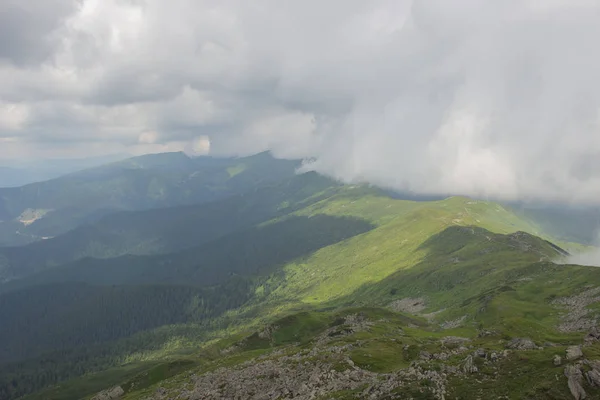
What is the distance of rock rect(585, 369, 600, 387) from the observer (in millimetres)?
49219

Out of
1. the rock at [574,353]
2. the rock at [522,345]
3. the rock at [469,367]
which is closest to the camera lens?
the rock at [574,353]

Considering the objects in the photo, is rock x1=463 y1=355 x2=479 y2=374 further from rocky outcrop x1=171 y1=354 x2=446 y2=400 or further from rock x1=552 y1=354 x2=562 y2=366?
rock x1=552 y1=354 x2=562 y2=366

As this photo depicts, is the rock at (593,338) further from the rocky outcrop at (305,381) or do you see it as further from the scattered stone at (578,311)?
the scattered stone at (578,311)

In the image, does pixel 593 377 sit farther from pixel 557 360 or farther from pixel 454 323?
pixel 454 323

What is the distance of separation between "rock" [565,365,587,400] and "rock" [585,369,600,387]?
2.76 ft

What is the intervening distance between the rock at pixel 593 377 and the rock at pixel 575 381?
843mm

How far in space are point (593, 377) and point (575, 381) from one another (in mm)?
2189

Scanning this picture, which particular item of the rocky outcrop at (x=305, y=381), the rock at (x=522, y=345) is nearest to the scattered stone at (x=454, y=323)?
the rocky outcrop at (x=305, y=381)

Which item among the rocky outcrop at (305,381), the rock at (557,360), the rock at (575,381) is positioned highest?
the rock at (575,381)

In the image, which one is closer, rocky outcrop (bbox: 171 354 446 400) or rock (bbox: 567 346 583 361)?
rock (bbox: 567 346 583 361)

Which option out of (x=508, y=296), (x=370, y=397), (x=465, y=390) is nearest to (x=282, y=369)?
(x=370, y=397)

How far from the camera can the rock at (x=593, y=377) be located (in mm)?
49219

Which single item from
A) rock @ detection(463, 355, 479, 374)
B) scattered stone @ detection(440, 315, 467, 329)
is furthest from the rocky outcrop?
scattered stone @ detection(440, 315, 467, 329)

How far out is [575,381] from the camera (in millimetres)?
49906
